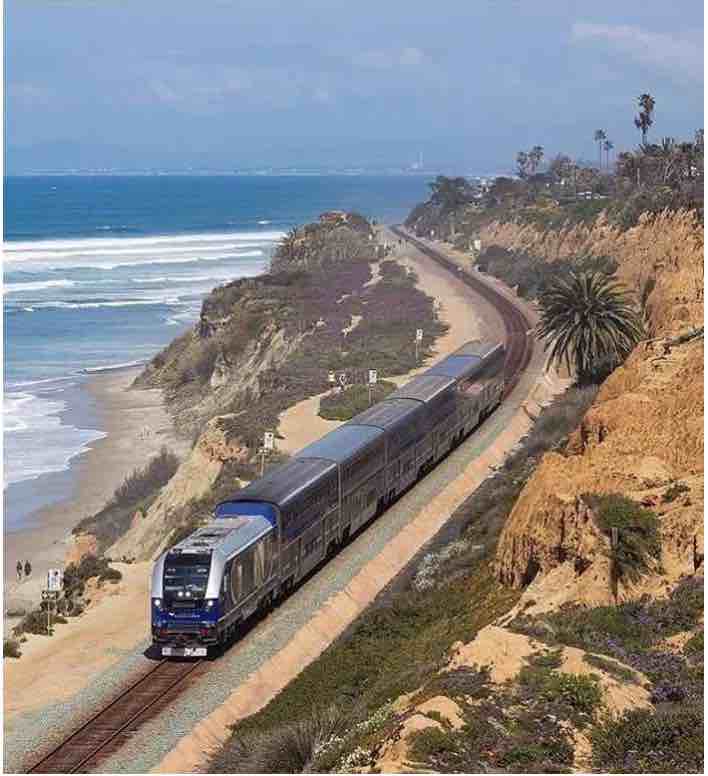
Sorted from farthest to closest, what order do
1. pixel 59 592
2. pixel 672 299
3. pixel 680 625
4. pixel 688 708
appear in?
pixel 672 299 → pixel 59 592 → pixel 680 625 → pixel 688 708

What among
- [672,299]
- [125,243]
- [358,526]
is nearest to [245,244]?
[125,243]

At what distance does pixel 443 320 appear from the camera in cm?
7438

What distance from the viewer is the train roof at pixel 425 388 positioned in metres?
39.9

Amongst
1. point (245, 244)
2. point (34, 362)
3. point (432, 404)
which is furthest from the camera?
point (245, 244)

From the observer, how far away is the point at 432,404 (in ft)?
131

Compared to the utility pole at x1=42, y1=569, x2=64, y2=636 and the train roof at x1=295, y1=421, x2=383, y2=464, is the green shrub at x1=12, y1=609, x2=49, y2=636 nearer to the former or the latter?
the utility pole at x1=42, y1=569, x2=64, y2=636

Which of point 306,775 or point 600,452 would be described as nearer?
point 306,775

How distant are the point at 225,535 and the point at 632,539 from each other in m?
8.03

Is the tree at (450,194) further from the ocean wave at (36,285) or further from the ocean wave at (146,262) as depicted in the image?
the ocean wave at (36,285)

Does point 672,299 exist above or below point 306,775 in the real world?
above

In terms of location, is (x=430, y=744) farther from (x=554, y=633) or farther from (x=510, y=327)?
(x=510, y=327)

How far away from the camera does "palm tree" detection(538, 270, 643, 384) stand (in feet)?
160

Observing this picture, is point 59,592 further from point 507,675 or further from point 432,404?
point 507,675

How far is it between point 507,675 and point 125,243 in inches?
7038
